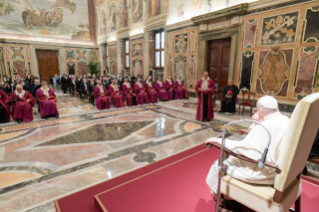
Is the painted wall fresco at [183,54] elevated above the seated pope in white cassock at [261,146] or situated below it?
above

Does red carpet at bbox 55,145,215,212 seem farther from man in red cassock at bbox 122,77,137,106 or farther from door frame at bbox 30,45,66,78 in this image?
door frame at bbox 30,45,66,78

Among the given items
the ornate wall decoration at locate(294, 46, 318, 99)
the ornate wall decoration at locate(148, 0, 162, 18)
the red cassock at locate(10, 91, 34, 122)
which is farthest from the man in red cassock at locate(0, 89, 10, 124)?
the ornate wall decoration at locate(294, 46, 318, 99)

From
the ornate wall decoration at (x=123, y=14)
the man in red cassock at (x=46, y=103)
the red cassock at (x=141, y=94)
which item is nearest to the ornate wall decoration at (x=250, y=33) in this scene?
the red cassock at (x=141, y=94)

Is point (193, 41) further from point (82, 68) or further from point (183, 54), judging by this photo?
point (82, 68)

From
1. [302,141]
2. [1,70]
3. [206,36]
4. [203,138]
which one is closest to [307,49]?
[206,36]

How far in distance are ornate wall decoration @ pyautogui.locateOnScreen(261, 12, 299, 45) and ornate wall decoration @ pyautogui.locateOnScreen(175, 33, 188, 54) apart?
12.1 feet

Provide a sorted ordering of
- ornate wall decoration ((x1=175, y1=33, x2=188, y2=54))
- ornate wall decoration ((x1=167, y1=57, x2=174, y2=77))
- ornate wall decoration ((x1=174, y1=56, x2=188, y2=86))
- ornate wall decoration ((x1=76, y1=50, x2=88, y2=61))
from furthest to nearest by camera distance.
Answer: ornate wall decoration ((x1=76, y1=50, x2=88, y2=61)) < ornate wall decoration ((x1=167, y1=57, x2=174, y2=77)) < ornate wall decoration ((x1=174, y1=56, x2=188, y2=86)) < ornate wall decoration ((x1=175, y1=33, x2=188, y2=54))

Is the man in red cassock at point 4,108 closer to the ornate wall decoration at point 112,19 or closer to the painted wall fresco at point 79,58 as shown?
the ornate wall decoration at point 112,19

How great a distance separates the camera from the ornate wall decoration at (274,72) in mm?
5922

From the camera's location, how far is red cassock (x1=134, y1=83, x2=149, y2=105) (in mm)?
7809

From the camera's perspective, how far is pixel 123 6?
13.5 metres

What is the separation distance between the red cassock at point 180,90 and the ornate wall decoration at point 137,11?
19.4 ft

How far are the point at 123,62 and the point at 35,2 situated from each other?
846 centimetres

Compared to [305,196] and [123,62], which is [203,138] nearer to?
[305,196]
